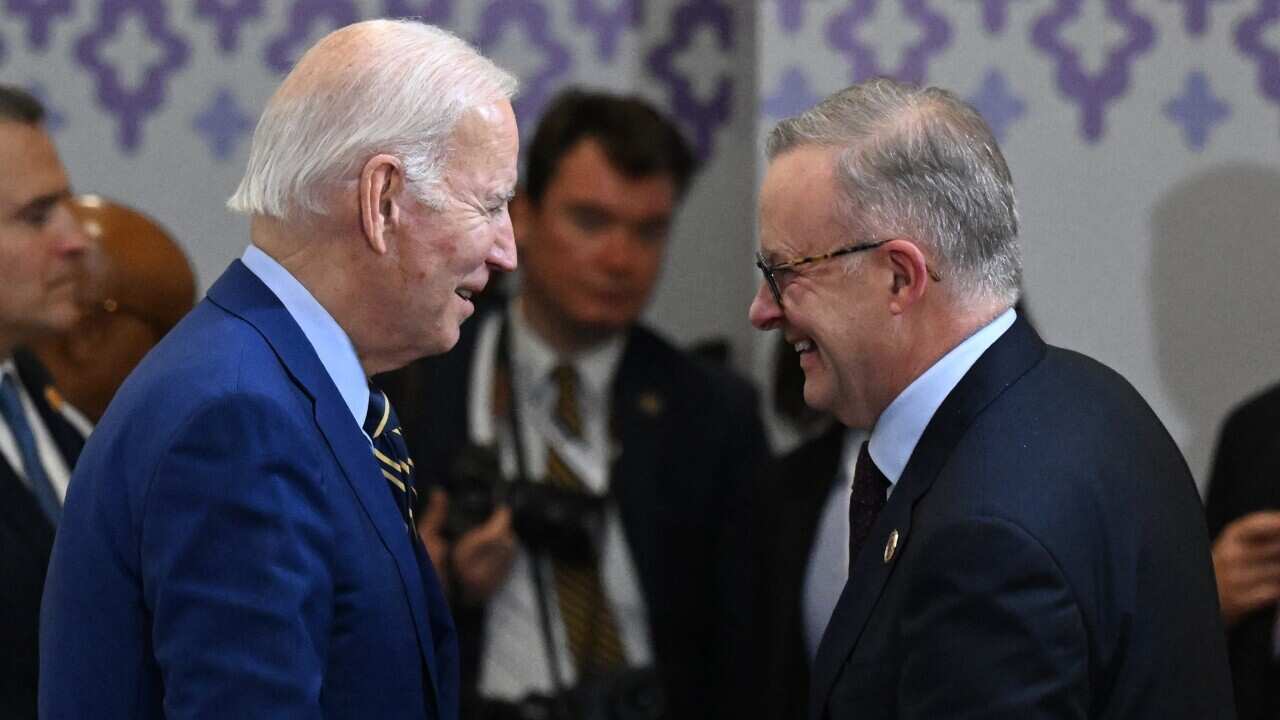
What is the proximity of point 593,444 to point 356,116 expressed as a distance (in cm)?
152

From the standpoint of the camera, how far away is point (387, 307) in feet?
5.75

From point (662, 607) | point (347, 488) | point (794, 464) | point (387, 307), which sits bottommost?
point (662, 607)

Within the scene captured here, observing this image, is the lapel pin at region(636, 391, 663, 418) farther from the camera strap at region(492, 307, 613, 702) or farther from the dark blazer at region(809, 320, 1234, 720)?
the dark blazer at region(809, 320, 1234, 720)

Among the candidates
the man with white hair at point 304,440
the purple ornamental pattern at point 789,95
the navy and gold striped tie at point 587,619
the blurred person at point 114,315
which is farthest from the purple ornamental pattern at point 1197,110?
the man with white hair at point 304,440

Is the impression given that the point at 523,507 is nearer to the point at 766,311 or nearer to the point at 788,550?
the point at 788,550

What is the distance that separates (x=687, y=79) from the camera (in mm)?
3854

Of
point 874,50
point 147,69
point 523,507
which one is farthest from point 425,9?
point 523,507

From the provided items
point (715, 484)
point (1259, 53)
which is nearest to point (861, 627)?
point (715, 484)

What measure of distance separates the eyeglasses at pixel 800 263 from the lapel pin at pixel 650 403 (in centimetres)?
118

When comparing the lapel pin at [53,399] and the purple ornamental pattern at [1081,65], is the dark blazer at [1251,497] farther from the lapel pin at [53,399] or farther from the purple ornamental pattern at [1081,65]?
the lapel pin at [53,399]

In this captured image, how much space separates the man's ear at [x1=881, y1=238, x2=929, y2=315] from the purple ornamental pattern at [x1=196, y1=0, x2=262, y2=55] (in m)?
2.41

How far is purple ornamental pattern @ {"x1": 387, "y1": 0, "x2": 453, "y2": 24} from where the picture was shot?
3818 mm

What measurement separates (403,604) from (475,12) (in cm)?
236

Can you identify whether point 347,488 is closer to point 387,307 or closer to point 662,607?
point 387,307
